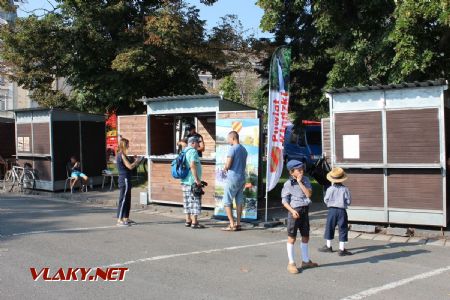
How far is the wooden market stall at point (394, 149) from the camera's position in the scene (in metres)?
9.04

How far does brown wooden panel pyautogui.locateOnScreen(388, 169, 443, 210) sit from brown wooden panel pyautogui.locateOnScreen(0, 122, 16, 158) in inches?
678

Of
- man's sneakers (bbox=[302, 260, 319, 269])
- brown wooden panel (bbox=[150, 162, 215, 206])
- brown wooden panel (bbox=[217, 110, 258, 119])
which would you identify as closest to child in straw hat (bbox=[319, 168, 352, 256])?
man's sneakers (bbox=[302, 260, 319, 269])

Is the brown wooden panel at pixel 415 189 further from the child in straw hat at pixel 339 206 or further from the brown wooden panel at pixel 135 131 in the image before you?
the brown wooden panel at pixel 135 131

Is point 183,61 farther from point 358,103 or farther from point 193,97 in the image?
point 358,103

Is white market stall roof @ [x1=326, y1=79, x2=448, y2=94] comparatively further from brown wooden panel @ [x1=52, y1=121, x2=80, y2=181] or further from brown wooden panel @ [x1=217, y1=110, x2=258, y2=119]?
brown wooden panel @ [x1=52, y1=121, x2=80, y2=181]

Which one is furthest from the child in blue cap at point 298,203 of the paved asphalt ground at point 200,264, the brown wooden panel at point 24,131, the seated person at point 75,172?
the brown wooden panel at point 24,131

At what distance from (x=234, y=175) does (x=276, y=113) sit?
66.3 inches

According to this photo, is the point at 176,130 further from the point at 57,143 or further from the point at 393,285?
the point at 393,285

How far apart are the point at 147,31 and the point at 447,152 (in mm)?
11415

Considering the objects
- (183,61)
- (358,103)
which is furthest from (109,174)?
(358,103)

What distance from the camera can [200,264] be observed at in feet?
22.9

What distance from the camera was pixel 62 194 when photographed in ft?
51.5

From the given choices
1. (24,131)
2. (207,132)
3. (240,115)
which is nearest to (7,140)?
(24,131)

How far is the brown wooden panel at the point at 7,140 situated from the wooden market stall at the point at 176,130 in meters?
10.5
